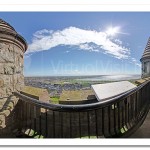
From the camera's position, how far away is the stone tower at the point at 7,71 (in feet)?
Result: 7.97

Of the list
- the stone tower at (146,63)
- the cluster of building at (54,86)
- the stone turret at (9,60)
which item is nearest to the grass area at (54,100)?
the cluster of building at (54,86)

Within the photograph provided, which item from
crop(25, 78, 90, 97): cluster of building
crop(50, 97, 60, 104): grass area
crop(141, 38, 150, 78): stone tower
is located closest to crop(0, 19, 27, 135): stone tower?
crop(50, 97, 60, 104): grass area

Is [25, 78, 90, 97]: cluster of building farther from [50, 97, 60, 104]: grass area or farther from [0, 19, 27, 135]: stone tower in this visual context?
[0, 19, 27, 135]: stone tower

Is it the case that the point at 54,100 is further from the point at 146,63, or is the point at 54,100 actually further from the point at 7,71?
the point at 146,63

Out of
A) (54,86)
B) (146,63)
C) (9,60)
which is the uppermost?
(146,63)

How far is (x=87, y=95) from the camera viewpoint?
307 centimetres

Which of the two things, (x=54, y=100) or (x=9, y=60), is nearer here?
(x=9, y=60)

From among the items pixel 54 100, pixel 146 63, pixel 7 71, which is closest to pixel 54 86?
pixel 54 100

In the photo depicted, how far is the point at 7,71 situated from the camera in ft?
8.27

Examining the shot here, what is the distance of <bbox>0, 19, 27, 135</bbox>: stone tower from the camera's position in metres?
2.43
